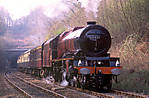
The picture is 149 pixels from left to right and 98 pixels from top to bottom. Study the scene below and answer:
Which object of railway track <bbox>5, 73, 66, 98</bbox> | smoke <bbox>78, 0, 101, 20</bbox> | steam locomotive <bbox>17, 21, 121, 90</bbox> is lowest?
railway track <bbox>5, 73, 66, 98</bbox>

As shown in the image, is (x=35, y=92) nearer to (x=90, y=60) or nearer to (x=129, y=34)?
(x=90, y=60)

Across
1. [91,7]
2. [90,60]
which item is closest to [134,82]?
[90,60]

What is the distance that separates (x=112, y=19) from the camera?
1961 cm

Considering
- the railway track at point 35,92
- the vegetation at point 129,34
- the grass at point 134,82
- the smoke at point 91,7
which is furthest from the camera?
the smoke at point 91,7

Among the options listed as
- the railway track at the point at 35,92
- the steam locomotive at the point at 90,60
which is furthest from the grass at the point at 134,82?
the railway track at the point at 35,92

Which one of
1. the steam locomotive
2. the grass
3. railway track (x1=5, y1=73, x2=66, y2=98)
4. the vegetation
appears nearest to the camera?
railway track (x1=5, y1=73, x2=66, y2=98)

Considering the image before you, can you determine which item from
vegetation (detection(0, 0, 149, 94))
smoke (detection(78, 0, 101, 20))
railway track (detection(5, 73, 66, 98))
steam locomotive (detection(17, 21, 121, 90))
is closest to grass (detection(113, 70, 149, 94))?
vegetation (detection(0, 0, 149, 94))

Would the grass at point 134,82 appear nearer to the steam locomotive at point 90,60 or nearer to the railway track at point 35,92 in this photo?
the steam locomotive at point 90,60

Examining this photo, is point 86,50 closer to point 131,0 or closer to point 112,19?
point 131,0

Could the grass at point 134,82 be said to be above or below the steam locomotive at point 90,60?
below

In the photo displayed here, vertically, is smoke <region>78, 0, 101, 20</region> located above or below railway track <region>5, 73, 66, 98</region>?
above

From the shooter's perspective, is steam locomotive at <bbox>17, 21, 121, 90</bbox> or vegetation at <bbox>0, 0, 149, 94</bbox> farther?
vegetation at <bbox>0, 0, 149, 94</bbox>

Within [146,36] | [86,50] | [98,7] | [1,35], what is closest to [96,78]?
[86,50]

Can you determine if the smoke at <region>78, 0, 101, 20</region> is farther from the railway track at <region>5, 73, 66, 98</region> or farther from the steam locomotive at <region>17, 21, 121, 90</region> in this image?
the railway track at <region>5, 73, 66, 98</region>
